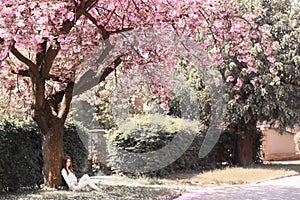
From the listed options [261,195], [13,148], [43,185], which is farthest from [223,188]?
[13,148]

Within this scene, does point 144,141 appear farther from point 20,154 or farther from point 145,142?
point 20,154

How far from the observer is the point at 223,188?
1284 centimetres

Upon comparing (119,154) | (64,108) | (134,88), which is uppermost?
(134,88)

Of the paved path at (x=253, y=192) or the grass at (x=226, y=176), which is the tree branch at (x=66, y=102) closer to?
the paved path at (x=253, y=192)

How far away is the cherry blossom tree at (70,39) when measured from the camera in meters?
8.53

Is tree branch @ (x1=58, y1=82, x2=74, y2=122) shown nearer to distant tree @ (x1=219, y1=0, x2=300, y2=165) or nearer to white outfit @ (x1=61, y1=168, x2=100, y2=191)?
white outfit @ (x1=61, y1=168, x2=100, y2=191)

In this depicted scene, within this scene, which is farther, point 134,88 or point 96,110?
point 96,110

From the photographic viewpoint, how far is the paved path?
35.1 ft

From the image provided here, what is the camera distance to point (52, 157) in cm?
1073

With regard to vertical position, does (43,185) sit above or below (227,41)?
below

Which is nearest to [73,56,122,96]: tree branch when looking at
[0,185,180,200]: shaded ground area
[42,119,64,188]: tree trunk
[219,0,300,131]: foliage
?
[42,119,64,188]: tree trunk

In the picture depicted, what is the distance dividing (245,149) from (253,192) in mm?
7563

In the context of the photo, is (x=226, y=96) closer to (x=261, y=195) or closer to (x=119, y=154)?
(x=119, y=154)

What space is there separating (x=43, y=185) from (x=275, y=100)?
9.43m
